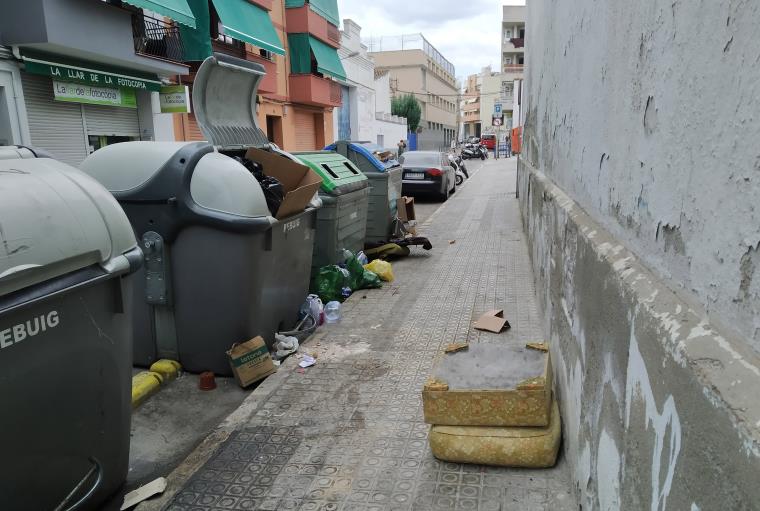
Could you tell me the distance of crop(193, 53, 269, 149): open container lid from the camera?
512cm

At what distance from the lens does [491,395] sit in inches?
113

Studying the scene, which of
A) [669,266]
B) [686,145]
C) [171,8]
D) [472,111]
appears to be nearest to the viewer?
[686,145]

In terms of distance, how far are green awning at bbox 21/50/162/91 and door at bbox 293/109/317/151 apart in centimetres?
1077

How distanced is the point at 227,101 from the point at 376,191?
308 centimetres

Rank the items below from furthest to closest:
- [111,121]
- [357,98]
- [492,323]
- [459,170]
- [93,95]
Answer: [357,98] < [459,170] < [111,121] < [93,95] < [492,323]

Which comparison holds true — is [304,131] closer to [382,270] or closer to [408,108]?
[382,270]

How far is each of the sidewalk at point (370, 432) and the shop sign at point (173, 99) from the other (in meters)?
10.2

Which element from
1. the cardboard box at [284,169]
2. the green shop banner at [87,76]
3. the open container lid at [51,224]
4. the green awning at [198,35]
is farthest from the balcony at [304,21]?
the open container lid at [51,224]

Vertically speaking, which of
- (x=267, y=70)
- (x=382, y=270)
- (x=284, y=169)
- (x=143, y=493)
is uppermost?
(x=267, y=70)

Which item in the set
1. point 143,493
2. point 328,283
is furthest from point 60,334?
point 328,283

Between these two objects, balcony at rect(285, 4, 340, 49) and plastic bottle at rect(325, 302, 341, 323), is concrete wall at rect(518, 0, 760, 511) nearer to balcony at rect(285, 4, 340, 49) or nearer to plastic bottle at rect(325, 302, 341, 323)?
plastic bottle at rect(325, 302, 341, 323)

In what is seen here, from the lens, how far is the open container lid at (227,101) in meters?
5.12

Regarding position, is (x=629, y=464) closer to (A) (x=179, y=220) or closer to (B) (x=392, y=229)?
(A) (x=179, y=220)

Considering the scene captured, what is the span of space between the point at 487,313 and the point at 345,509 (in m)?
2.92
